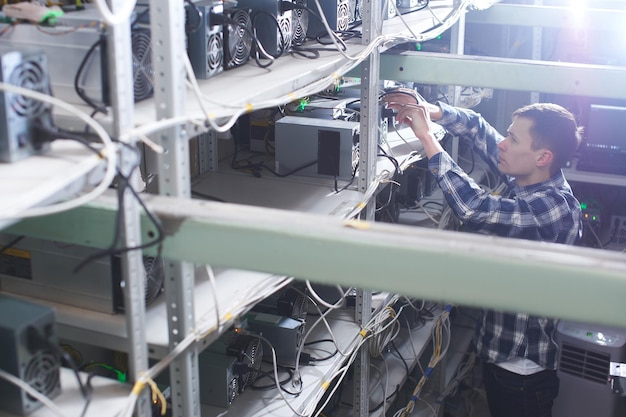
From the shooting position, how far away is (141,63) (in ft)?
4.86

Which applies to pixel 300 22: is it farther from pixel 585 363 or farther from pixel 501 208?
pixel 585 363

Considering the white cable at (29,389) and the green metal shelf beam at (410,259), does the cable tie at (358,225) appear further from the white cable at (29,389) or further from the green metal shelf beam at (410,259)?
the white cable at (29,389)

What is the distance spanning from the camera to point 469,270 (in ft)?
3.36

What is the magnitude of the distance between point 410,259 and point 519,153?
163cm

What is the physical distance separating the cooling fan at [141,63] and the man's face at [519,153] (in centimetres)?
144

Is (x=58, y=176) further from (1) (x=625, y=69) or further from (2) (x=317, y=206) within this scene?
(1) (x=625, y=69)

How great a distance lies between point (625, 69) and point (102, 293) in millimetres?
1591

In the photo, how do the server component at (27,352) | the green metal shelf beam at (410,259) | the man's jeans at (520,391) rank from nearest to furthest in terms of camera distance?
the green metal shelf beam at (410,259) < the server component at (27,352) < the man's jeans at (520,391)

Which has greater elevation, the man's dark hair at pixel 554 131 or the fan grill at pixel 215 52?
the fan grill at pixel 215 52

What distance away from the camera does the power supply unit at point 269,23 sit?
1.99 m

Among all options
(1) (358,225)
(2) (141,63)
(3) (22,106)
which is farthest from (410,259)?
(2) (141,63)

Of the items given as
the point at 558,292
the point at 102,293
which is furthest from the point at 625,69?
the point at 102,293

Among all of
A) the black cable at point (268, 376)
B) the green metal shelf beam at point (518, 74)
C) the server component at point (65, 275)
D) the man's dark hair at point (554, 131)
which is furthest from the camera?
the man's dark hair at point (554, 131)

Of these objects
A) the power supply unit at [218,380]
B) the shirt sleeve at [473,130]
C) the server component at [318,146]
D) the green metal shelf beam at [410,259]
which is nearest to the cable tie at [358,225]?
the green metal shelf beam at [410,259]
